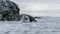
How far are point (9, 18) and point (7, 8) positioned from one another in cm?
765

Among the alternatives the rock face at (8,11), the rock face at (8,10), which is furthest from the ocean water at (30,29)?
the rock face at (8,10)

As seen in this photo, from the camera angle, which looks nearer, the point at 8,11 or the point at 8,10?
the point at 8,11

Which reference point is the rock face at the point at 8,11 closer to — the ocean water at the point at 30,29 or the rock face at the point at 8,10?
the rock face at the point at 8,10

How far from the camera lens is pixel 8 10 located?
111938mm

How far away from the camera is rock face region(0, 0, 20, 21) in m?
109

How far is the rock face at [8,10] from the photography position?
10912cm

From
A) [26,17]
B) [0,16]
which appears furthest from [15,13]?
Answer: [26,17]

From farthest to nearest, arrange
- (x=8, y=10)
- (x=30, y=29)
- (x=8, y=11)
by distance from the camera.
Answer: (x=8, y=10) < (x=8, y=11) < (x=30, y=29)

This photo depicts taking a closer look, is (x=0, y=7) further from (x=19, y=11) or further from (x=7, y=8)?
(x=19, y=11)

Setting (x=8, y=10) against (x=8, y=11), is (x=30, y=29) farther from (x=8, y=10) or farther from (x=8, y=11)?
(x=8, y=10)

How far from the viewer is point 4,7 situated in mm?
114438

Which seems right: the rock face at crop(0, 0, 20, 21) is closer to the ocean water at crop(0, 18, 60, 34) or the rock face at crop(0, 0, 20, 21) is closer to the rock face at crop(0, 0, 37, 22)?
the rock face at crop(0, 0, 37, 22)

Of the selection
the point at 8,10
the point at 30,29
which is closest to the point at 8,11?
the point at 8,10

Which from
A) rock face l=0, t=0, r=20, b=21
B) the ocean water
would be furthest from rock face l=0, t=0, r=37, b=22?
the ocean water
